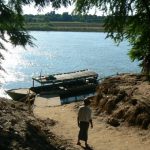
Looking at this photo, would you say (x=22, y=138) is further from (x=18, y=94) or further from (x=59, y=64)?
(x=59, y=64)

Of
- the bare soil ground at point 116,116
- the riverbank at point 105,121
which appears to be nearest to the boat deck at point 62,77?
the riverbank at point 105,121

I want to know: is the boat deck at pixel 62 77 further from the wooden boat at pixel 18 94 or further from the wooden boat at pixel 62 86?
the wooden boat at pixel 18 94

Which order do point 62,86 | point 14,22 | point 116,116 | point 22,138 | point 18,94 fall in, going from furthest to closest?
point 62,86 → point 18,94 → point 116,116 → point 14,22 → point 22,138

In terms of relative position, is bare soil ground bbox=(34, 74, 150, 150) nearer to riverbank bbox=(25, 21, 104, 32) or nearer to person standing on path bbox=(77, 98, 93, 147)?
person standing on path bbox=(77, 98, 93, 147)

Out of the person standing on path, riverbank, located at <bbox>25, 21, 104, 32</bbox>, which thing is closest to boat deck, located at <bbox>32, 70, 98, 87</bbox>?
the person standing on path

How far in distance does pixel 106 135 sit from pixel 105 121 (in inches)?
107

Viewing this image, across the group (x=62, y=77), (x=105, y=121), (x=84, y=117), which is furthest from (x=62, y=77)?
(x=84, y=117)

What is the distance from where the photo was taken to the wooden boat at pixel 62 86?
3938cm

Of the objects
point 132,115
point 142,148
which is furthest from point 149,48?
point 142,148

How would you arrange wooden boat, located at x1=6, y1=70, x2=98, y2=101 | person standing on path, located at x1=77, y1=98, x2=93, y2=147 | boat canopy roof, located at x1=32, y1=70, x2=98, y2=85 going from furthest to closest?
1. boat canopy roof, located at x1=32, y1=70, x2=98, y2=85
2. wooden boat, located at x1=6, y1=70, x2=98, y2=101
3. person standing on path, located at x1=77, y1=98, x2=93, y2=147

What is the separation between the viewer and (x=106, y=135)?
1873cm

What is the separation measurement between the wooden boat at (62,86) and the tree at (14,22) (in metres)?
21.6

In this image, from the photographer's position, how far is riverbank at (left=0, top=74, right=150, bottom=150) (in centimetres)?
1619

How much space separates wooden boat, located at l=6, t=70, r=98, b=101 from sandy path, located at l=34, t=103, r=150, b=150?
619 inches
